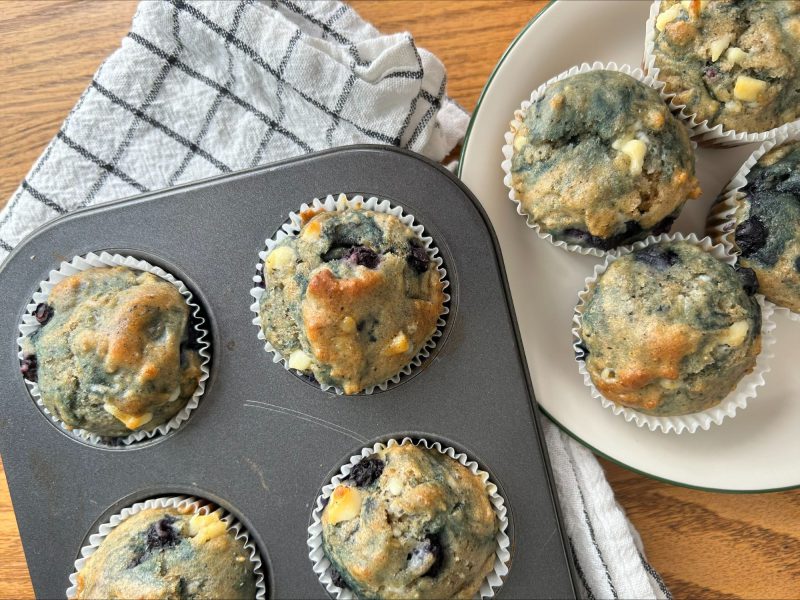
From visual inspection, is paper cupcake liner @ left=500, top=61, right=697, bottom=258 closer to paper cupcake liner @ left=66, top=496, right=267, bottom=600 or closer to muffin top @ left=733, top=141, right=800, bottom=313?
muffin top @ left=733, top=141, right=800, bottom=313

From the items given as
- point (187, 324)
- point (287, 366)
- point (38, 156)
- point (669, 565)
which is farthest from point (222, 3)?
point (669, 565)

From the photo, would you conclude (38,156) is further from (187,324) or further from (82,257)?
(187,324)

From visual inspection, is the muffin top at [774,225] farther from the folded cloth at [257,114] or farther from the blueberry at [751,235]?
the folded cloth at [257,114]

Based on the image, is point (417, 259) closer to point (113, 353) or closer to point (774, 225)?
point (113, 353)

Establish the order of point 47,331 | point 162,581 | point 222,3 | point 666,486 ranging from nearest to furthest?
point 162,581
point 47,331
point 222,3
point 666,486

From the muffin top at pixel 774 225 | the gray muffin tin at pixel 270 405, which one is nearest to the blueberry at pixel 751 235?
the muffin top at pixel 774 225
